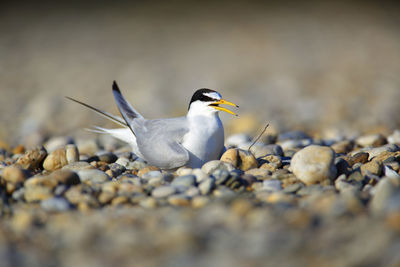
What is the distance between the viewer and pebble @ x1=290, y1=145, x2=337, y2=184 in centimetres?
354

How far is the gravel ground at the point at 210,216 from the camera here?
2.25 meters

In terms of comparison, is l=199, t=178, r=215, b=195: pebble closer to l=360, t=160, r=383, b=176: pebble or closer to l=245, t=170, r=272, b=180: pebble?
l=245, t=170, r=272, b=180: pebble

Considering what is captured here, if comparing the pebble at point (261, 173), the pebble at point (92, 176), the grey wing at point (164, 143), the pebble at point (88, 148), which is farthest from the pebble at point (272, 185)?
the pebble at point (88, 148)

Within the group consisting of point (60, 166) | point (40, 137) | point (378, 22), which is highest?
point (378, 22)

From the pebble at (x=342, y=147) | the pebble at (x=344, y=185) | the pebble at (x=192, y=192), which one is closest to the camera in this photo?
the pebble at (x=192, y=192)

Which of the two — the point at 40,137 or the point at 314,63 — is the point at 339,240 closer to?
the point at 40,137

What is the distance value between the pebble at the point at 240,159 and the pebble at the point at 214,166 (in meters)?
0.15

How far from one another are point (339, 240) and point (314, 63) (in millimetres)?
11046

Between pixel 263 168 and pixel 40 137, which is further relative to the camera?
pixel 40 137

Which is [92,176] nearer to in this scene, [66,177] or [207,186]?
[66,177]

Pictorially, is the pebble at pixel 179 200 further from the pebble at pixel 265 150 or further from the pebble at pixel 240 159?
the pebble at pixel 265 150

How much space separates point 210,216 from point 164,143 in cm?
163

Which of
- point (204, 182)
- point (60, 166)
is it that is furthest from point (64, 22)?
point (204, 182)

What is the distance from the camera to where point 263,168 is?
13.1 ft
